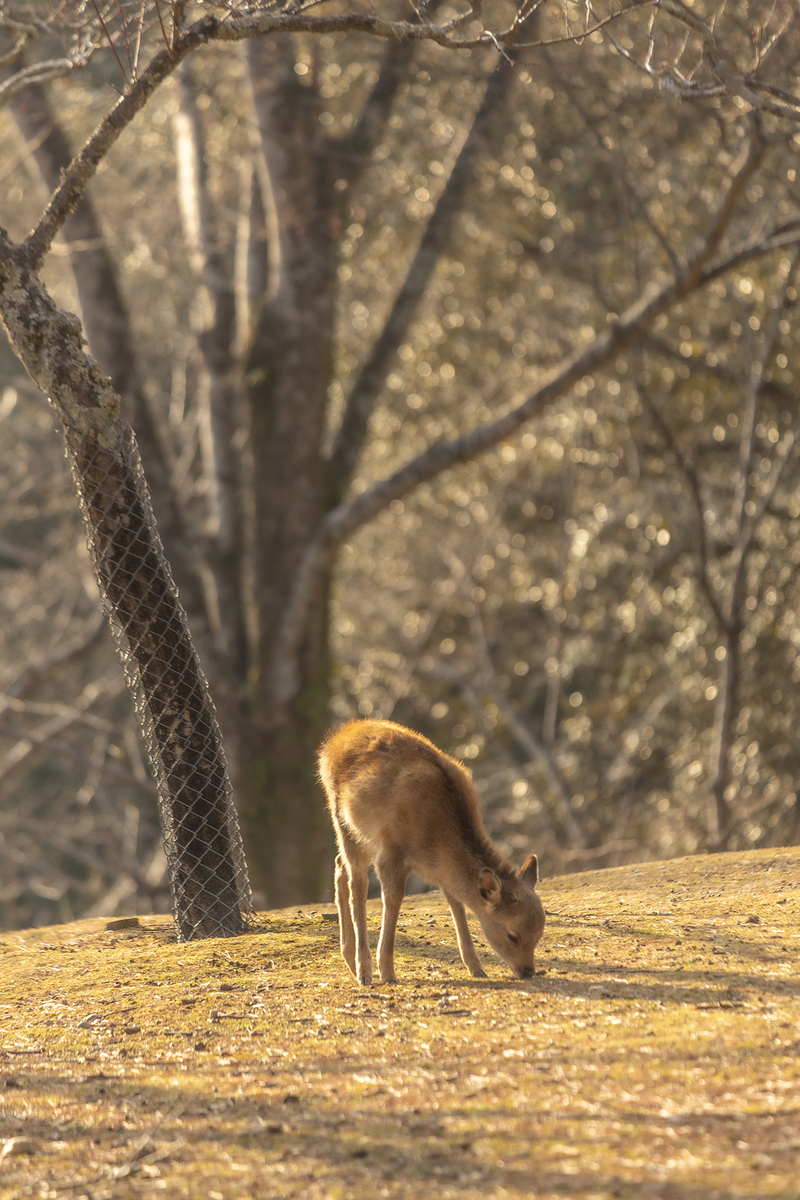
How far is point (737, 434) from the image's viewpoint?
13.9 metres

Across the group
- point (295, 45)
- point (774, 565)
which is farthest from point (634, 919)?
point (295, 45)

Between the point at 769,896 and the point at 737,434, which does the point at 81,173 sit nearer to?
the point at 769,896

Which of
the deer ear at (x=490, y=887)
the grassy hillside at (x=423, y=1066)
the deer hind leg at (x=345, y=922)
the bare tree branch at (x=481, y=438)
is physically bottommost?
the grassy hillside at (x=423, y=1066)

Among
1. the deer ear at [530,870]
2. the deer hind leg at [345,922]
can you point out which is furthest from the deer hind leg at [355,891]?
the deer ear at [530,870]

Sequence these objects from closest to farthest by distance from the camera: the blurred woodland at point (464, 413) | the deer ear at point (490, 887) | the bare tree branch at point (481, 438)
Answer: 1. the deer ear at point (490, 887)
2. the bare tree branch at point (481, 438)
3. the blurred woodland at point (464, 413)

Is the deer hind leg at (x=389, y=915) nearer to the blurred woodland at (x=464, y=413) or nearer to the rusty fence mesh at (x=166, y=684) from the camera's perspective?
the rusty fence mesh at (x=166, y=684)

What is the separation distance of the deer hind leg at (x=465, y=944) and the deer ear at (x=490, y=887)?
0.24 meters

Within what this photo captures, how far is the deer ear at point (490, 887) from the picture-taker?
5.20 meters

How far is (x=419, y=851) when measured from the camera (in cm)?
A: 538

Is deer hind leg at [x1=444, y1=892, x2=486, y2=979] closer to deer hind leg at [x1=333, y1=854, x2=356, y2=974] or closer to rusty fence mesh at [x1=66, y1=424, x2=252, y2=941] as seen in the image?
deer hind leg at [x1=333, y1=854, x2=356, y2=974]

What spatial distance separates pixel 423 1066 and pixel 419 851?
145cm

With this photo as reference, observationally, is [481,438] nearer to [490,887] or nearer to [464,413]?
[464,413]

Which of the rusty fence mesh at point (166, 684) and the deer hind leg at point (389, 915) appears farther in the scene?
the rusty fence mesh at point (166, 684)

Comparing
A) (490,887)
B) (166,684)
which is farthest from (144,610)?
(490,887)
